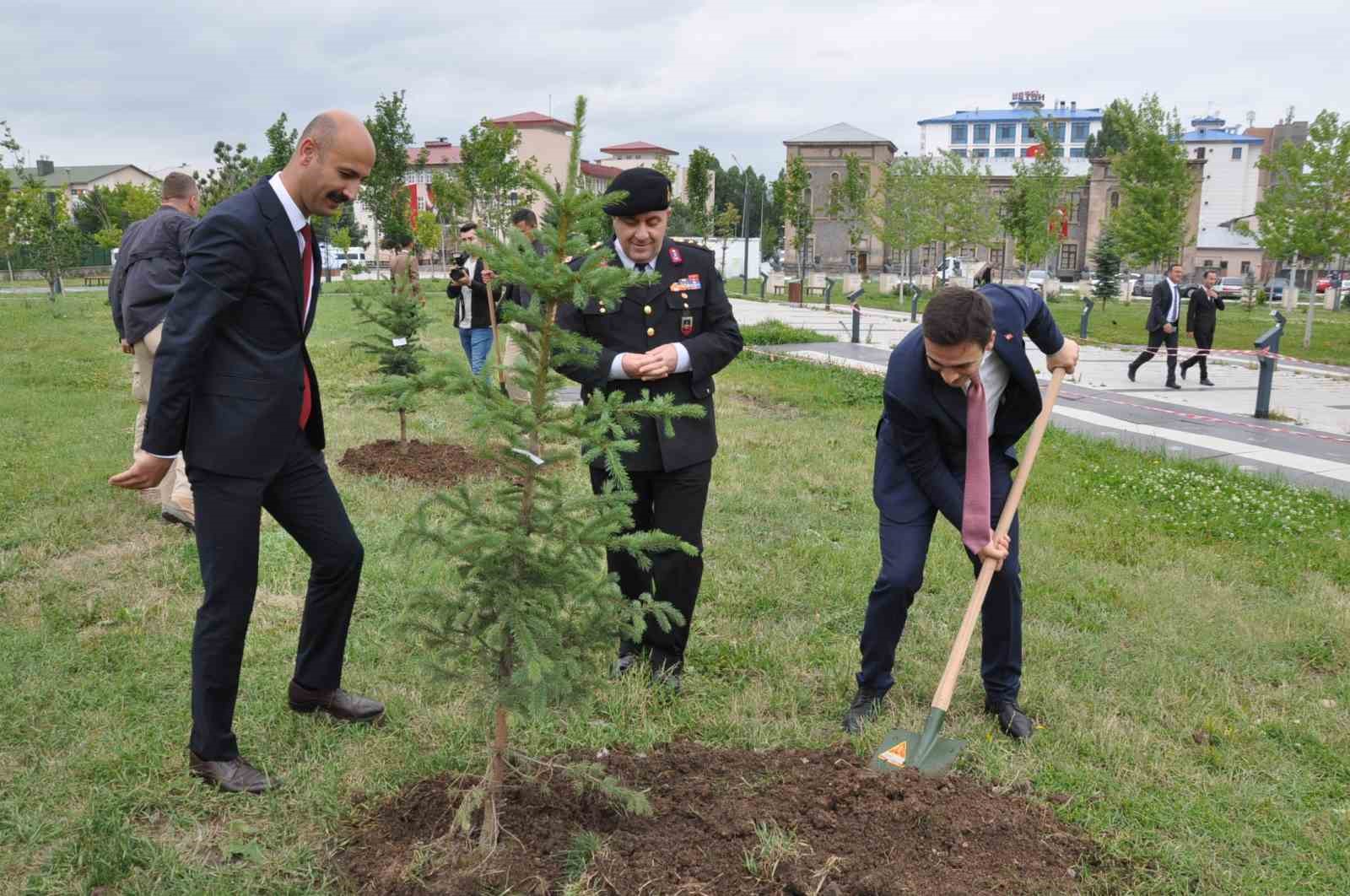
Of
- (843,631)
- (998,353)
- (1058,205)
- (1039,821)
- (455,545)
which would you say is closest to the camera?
(455,545)

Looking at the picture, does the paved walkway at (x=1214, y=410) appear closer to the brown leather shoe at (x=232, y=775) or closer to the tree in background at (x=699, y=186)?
the brown leather shoe at (x=232, y=775)

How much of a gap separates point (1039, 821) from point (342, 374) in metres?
12.6

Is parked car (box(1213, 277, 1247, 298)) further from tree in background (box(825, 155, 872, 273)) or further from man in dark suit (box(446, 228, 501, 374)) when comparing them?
man in dark suit (box(446, 228, 501, 374))

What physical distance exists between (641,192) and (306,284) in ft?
3.99

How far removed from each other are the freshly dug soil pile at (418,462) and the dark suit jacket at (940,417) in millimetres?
4357

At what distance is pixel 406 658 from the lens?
439cm

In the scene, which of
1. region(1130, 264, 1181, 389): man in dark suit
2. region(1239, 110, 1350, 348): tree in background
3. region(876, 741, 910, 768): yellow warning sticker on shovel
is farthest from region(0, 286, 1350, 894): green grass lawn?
region(1239, 110, 1350, 348): tree in background

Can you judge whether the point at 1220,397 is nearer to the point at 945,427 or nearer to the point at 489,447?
the point at 945,427

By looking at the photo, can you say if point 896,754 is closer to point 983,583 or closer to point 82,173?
point 983,583

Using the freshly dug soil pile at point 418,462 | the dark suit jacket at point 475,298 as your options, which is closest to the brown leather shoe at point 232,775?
the freshly dug soil pile at point 418,462

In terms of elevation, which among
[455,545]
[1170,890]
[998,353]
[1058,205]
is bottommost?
[1170,890]

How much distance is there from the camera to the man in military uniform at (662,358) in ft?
12.7

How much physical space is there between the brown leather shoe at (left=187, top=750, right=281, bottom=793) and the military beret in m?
2.26

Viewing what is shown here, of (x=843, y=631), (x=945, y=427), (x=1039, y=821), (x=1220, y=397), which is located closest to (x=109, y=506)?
(x=843, y=631)
